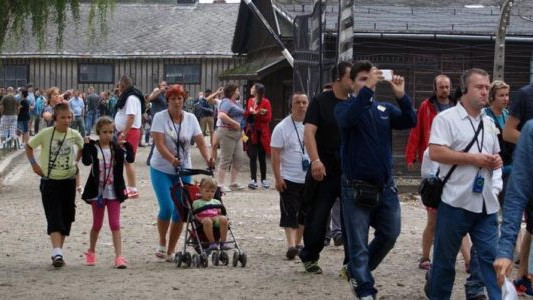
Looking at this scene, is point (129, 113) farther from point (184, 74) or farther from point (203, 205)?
point (184, 74)

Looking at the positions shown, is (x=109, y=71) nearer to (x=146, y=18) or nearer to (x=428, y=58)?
(x=146, y=18)

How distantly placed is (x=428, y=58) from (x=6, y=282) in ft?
51.2

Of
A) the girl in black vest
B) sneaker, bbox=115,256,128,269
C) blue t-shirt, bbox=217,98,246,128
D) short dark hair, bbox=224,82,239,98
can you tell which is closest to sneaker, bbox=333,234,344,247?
the girl in black vest

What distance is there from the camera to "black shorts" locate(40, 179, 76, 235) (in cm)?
1170

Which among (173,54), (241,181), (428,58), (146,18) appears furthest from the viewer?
(146,18)

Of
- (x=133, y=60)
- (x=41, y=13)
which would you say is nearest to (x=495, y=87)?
(x=41, y=13)

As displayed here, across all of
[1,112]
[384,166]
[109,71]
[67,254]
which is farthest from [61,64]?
[384,166]

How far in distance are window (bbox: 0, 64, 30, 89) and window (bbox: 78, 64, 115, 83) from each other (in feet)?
8.27

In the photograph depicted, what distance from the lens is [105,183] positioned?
38.2 feet

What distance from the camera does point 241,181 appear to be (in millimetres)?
22688

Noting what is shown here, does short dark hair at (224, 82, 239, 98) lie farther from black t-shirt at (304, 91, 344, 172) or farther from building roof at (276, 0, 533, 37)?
black t-shirt at (304, 91, 344, 172)

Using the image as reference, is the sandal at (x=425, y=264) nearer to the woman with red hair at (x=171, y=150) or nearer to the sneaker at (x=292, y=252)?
the sneaker at (x=292, y=252)

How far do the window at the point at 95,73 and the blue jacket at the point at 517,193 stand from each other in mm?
47966

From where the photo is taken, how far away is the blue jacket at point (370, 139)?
30.0ft
